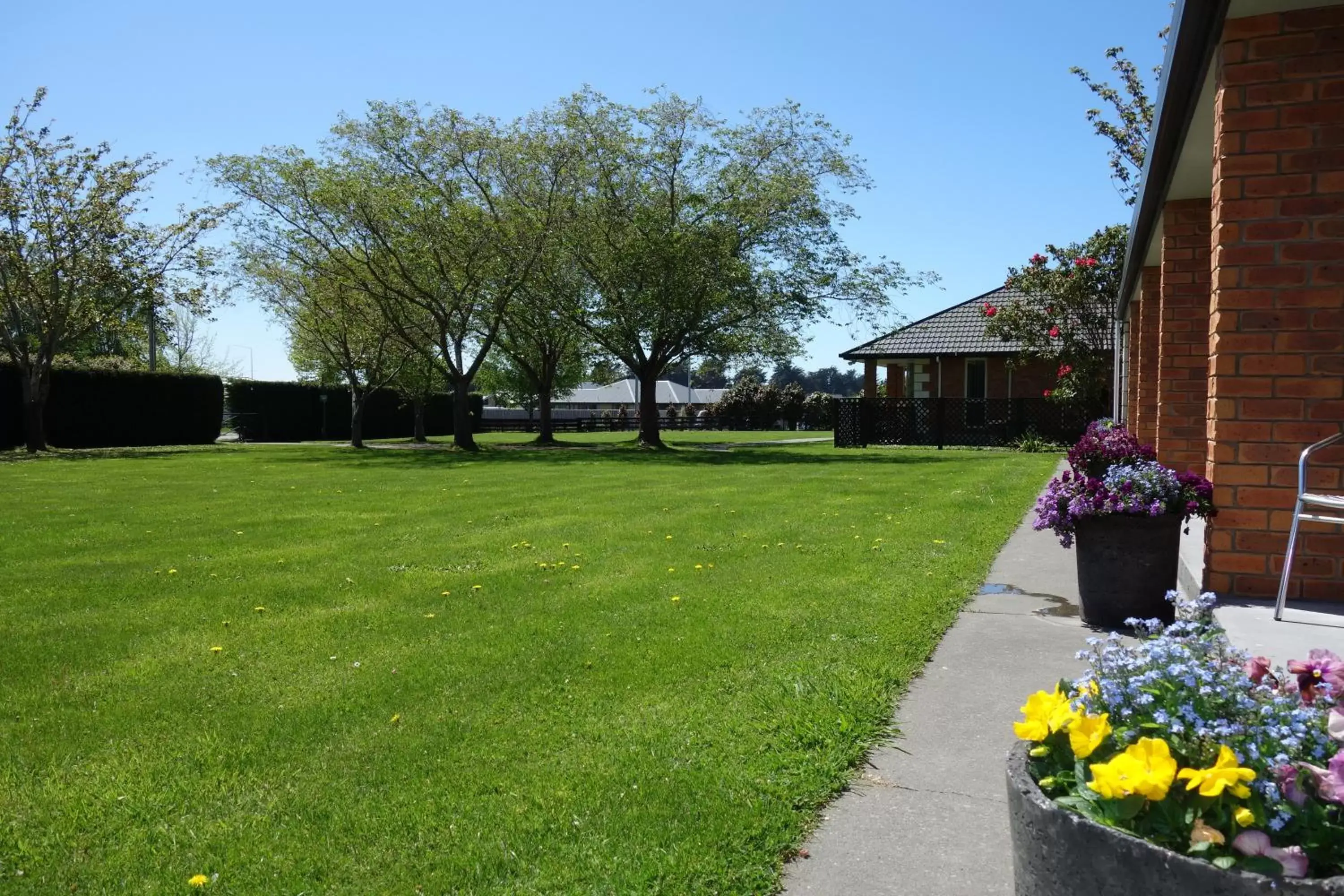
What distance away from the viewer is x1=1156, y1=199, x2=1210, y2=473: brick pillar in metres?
6.70

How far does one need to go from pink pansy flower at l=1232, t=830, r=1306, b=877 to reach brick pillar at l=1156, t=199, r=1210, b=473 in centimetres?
618

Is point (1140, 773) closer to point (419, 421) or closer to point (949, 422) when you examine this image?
point (949, 422)

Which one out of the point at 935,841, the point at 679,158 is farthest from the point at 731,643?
the point at 679,158

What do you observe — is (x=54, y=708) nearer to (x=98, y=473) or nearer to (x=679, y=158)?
(x=98, y=473)

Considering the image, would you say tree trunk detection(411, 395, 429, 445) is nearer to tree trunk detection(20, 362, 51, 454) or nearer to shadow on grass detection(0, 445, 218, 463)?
shadow on grass detection(0, 445, 218, 463)

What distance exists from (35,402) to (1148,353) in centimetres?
2643

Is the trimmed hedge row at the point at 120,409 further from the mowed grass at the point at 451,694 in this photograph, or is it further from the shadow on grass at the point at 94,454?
the mowed grass at the point at 451,694

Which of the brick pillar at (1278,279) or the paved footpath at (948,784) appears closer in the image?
the paved footpath at (948,784)

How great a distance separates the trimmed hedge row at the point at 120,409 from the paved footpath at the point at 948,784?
1157 inches

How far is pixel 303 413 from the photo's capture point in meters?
40.4

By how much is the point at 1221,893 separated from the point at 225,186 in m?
28.0

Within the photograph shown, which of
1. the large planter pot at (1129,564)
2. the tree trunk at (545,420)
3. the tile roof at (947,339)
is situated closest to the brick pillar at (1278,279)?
the large planter pot at (1129,564)

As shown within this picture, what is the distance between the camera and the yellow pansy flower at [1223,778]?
1430 millimetres

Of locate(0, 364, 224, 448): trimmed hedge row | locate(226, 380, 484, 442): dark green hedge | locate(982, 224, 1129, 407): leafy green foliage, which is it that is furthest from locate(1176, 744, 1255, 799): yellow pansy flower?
locate(226, 380, 484, 442): dark green hedge
